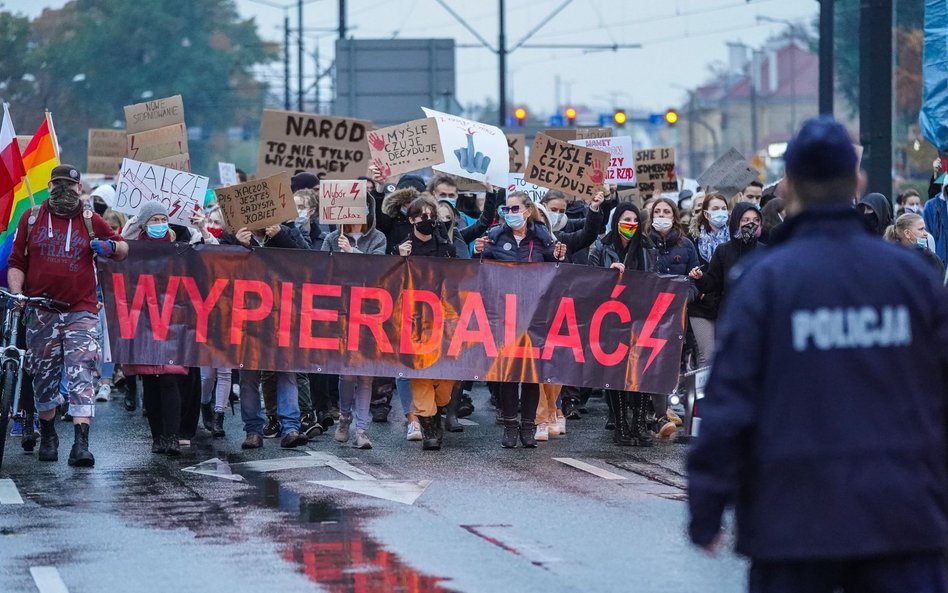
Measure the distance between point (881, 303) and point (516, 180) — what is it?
12506mm

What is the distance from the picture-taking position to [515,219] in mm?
12781

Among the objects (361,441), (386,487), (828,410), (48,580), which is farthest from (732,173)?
(828,410)

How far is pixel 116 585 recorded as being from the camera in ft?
24.7

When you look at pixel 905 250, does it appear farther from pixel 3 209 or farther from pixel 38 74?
pixel 38 74

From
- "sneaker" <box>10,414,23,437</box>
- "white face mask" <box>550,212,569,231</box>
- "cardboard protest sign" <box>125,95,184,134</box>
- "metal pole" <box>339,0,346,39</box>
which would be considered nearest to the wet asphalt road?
"sneaker" <box>10,414,23,437</box>

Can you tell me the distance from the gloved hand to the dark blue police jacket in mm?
7836

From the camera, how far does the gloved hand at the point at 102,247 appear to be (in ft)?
38.2

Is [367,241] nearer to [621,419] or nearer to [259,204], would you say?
[259,204]

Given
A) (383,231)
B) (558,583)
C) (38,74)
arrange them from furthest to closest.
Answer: (38,74) < (383,231) < (558,583)

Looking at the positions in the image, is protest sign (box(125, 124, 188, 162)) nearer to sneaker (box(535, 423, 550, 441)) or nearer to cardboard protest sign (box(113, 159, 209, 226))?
cardboard protest sign (box(113, 159, 209, 226))

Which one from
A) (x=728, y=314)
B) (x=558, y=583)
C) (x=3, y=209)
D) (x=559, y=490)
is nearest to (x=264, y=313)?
(x=3, y=209)

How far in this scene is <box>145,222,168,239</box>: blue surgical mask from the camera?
42.1 feet

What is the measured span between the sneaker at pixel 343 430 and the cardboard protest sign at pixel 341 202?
1.41 m

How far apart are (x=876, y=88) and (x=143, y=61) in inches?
3257
